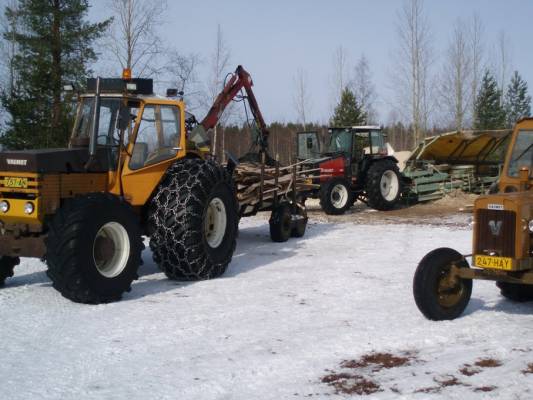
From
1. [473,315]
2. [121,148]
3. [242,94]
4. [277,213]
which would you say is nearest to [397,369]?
[473,315]

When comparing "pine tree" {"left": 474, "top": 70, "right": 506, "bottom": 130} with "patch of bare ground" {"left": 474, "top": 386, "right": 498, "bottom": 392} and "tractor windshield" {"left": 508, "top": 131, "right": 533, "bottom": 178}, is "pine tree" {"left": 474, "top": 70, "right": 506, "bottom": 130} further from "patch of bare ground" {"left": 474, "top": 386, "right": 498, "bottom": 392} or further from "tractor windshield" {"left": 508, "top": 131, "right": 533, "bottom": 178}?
"patch of bare ground" {"left": 474, "top": 386, "right": 498, "bottom": 392}

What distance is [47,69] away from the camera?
59.7 ft

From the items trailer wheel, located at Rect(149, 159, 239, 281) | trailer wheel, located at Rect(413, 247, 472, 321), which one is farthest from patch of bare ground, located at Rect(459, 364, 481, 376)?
trailer wheel, located at Rect(149, 159, 239, 281)

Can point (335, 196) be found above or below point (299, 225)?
above

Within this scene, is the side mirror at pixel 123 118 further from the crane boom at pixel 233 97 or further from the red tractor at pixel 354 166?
the red tractor at pixel 354 166

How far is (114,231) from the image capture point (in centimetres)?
739

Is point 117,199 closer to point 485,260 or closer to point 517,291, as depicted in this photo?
point 485,260

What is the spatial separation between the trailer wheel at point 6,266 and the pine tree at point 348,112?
26.2m

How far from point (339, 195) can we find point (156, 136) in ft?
30.8

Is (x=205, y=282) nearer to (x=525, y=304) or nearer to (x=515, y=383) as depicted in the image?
(x=525, y=304)

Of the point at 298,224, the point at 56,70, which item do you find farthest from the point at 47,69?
the point at 298,224

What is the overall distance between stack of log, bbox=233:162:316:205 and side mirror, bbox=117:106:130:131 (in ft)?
12.8

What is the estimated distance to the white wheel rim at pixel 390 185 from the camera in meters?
18.5

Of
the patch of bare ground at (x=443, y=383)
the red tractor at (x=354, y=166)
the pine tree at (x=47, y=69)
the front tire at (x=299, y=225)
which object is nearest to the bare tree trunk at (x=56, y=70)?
the pine tree at (x=47, y=69)
